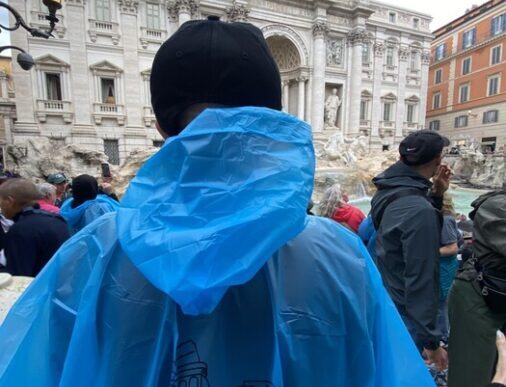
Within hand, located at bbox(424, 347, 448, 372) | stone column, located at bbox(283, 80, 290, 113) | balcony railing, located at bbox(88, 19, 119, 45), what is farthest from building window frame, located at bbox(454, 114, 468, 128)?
hand, located at bbox(424, 347, 448, 372)

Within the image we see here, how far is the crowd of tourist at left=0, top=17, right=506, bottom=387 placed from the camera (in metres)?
0.52

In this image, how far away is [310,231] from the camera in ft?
2.22

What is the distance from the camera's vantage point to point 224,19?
20.2m

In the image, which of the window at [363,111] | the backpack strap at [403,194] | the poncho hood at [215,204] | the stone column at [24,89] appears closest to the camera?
the poncho hood at [215,204]

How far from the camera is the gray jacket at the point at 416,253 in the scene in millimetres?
1682

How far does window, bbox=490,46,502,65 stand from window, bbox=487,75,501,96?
1318mm

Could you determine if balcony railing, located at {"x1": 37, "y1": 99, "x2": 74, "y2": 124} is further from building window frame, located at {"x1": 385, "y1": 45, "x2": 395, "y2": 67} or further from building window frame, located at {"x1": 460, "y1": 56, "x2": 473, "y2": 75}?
building window frame, located at {"x1": 460, "y1": 56, "x2": 473, "y2": 75}

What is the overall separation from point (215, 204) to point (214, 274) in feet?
0.38

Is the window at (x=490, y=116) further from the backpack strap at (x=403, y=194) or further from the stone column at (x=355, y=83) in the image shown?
the backpack strap at (x=403, y=194)

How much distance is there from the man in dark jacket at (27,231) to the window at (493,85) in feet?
115

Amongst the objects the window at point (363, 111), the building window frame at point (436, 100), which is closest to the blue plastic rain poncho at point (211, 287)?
the window at point (363, 111)

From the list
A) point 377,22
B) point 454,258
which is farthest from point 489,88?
point 454,258

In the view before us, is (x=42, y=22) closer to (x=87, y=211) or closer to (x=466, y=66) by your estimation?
(x=87, y=211)

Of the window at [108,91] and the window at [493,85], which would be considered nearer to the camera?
the window at [108,91]
